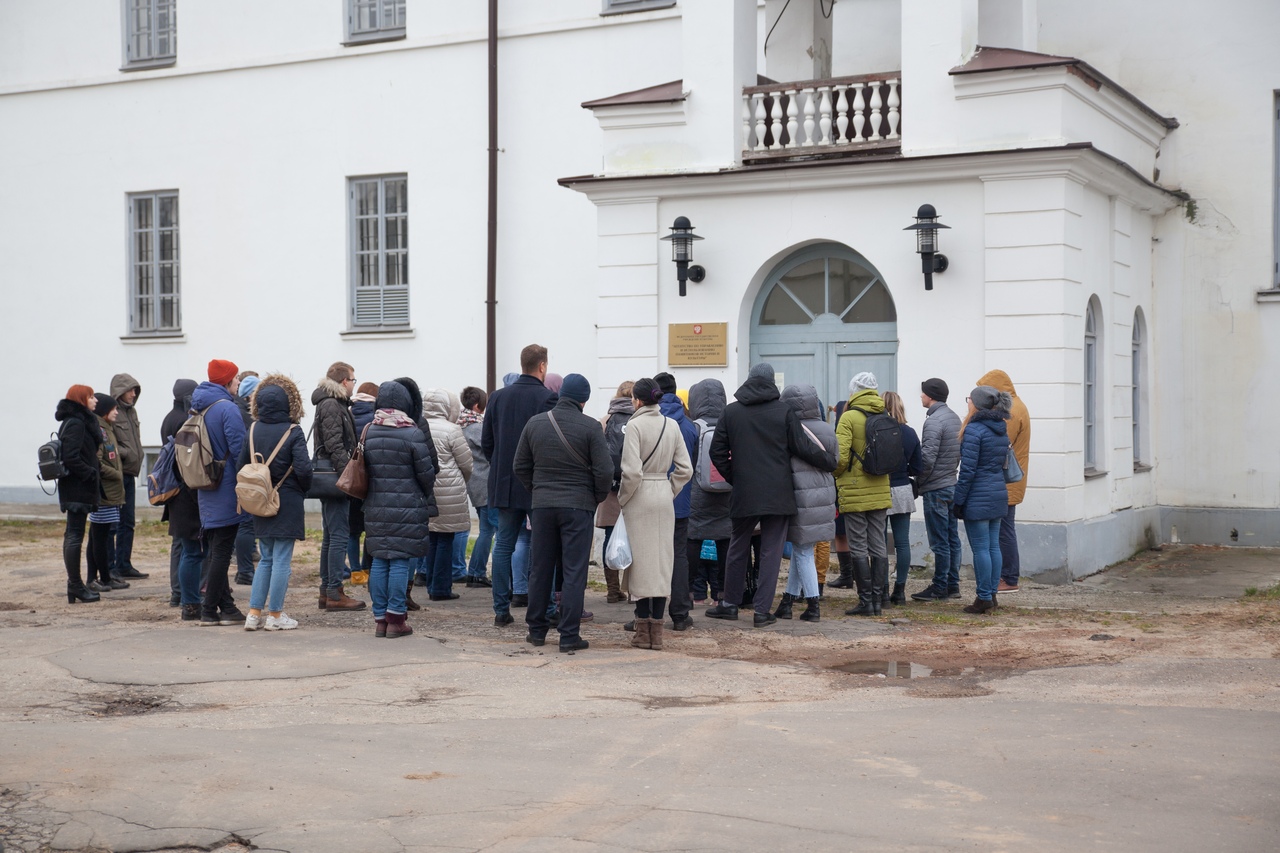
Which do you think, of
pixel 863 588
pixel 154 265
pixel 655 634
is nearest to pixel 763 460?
pixel 863 588

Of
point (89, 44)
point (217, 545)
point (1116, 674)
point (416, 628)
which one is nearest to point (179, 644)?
point (217, 545)

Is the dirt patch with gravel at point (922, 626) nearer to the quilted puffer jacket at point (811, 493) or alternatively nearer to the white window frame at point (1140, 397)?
the quilted puffer jacket at point (811, 493)

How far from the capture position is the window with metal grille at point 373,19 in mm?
18203

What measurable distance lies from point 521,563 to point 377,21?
10428 mm

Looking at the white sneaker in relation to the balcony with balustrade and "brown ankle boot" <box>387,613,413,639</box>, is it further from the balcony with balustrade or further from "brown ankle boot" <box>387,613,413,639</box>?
the balcony with balustrade

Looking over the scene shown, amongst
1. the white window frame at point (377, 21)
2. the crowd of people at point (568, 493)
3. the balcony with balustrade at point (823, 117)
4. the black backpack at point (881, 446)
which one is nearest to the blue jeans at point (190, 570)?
the crowd of people at point (568, 493)

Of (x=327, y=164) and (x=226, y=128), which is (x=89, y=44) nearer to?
(x=226, y=128)

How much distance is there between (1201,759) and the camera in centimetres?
618

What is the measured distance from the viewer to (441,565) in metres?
11.3

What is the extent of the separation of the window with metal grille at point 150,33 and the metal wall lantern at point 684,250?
9537mm

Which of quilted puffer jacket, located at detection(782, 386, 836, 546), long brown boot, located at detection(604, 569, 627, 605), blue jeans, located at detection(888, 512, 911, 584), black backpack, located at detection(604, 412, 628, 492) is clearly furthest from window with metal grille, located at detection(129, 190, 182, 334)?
quilted puffer jacket, located at detection(782, 386, 836, 546)

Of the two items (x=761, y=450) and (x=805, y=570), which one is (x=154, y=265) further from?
(x=805, y=570)

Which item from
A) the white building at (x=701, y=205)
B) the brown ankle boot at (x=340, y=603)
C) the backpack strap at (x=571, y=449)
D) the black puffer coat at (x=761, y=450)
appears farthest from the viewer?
the white building at (x=701, y=205)

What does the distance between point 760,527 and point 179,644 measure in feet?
13.8
